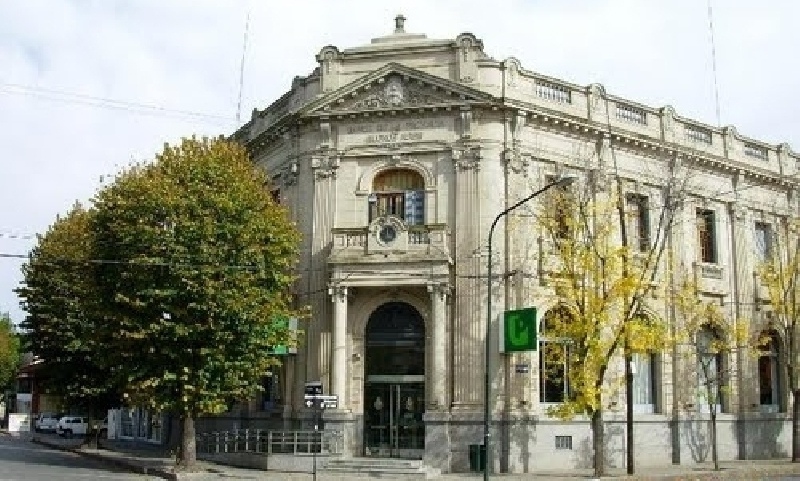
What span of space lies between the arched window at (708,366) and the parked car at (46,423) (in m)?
50.6

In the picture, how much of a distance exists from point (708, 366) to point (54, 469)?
81.7 feet

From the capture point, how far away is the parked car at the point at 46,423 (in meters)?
68.0

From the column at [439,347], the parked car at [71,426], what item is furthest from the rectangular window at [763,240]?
the parked car at [71,426]

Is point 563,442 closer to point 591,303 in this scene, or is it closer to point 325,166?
point 591,303

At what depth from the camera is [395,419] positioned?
3034 cm

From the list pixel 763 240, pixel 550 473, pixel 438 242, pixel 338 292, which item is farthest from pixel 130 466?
pixel 763 240

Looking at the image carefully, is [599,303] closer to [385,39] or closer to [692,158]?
[692,158]

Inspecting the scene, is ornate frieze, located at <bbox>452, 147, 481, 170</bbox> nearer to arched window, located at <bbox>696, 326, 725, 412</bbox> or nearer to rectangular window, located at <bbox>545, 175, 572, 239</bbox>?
rectangular window, located at <bbox>545, 175, 572, 239</bbox>

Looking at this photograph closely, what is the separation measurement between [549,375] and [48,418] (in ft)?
171

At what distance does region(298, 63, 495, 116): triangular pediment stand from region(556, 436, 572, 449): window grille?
12.1 metres

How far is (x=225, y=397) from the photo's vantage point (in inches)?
1120

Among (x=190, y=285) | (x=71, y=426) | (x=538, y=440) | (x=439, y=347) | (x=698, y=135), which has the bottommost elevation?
(x=71, y=426)

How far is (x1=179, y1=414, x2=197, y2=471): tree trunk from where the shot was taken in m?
27.9

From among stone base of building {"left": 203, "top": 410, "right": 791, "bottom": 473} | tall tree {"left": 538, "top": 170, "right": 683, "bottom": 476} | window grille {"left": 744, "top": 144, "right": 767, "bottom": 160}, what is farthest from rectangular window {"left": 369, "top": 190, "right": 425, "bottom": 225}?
window grille {"left": 744, "top": 144, "right": 767, "bottom": 160}
